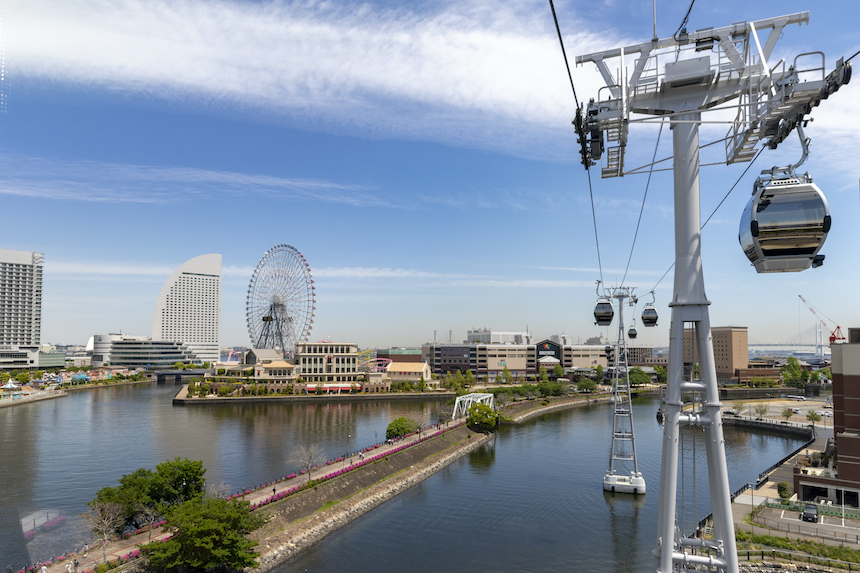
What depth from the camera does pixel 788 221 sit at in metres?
4.63

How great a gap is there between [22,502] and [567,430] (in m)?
36.1

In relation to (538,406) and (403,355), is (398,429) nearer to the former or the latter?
(538,406)

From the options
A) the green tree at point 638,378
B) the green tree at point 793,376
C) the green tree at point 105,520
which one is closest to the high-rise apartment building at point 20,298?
the green tree at point 105,520

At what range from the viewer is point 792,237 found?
4.64 m

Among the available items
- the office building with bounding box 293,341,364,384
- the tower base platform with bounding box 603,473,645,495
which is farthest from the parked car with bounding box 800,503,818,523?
the office building with bounding box 293,341,364,384

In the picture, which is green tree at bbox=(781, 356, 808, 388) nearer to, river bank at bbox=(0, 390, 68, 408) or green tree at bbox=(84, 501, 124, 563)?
green tree at bbox=(84, 501, 124, 563)

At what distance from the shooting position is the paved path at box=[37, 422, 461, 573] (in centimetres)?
1430

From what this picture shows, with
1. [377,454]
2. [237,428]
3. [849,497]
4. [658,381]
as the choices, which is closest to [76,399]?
[237,428]

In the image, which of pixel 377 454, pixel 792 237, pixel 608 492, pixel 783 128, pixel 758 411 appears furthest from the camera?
pixel 758 411

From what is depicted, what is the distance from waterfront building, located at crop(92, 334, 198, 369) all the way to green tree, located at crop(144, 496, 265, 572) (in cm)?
11164

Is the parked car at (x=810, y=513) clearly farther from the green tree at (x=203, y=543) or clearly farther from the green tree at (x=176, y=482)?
the green tree at (x=176, y=482)

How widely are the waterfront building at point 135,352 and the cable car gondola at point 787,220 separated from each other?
126 metres

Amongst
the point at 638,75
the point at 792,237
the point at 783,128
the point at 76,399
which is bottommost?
the point at 76,399

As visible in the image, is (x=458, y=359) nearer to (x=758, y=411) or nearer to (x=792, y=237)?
(x=758, y=411)
